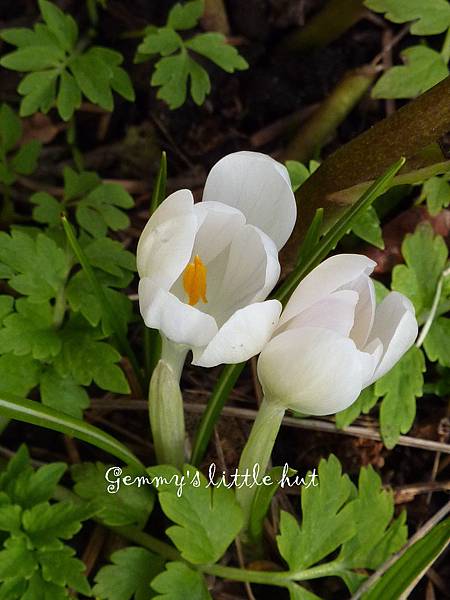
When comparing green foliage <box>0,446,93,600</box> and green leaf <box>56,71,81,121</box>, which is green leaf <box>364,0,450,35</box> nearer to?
green leaf <box>56,71,81,121</box>

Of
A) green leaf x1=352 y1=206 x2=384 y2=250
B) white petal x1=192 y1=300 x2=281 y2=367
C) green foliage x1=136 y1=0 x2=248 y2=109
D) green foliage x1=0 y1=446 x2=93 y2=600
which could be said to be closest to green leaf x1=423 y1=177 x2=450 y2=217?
green leaf x1=352 y1=206 x2=384 y2=250

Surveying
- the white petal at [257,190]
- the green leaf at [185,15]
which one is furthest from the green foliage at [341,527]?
the green leaf at [185,15]

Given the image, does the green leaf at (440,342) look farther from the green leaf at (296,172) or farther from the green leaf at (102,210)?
the green leaf at (102,210)

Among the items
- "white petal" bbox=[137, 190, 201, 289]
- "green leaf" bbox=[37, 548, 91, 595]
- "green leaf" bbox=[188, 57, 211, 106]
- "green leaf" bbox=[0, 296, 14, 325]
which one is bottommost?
"green leaf" bbox=[37, 548, 91, 595]

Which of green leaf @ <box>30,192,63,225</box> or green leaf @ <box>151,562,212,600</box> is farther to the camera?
green leaf @ <box>30,192,63,225</box>

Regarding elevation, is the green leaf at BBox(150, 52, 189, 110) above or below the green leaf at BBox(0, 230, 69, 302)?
above

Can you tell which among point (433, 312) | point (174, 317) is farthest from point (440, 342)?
point (174, 317)
